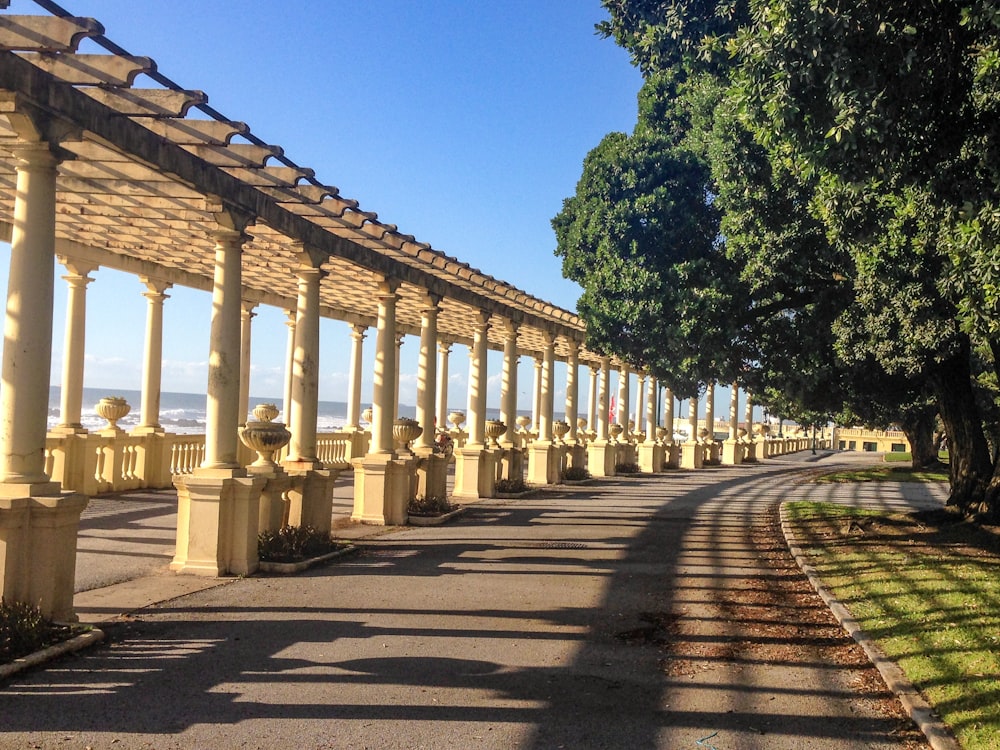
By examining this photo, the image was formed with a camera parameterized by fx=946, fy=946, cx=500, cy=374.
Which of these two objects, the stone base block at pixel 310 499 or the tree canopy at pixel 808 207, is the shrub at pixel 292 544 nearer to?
the stone base block at pixel 310 499

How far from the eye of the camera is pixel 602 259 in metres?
18.0

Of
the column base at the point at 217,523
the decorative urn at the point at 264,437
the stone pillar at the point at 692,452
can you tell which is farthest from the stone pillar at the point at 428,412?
the stone pillar at the point at 692,452

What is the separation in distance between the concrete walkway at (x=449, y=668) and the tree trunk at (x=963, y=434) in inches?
243

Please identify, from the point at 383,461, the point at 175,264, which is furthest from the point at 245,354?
the point at 383,461

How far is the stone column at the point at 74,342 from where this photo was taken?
17859 millimetres

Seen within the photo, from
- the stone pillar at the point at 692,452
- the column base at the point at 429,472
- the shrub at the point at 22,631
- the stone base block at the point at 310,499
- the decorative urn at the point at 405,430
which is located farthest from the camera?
the stone pillar at the point at 692,452

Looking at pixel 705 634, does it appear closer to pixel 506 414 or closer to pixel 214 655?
pixel 214 655

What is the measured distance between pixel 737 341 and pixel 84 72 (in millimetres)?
12549

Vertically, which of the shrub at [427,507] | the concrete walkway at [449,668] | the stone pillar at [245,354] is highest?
the stone pillar at [245,354]

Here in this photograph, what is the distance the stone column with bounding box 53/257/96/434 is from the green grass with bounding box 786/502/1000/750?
13.4 m

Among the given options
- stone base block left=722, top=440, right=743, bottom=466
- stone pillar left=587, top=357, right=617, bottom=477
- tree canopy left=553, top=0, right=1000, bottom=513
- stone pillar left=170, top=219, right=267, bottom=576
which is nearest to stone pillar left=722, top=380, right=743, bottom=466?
stone base block left=722, top=440, right=743, bottom=466

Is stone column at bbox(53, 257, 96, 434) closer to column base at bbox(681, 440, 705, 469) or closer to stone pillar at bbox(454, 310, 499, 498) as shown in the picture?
stone pillar at bbox(454, 310, 499, 498)

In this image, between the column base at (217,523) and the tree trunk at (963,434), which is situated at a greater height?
the tree trunk at (963,434)

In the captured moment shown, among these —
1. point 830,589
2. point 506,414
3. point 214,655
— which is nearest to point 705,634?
point 830,589
